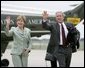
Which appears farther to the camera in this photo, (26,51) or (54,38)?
(54,38)

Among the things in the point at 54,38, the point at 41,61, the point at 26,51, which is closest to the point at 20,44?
the point at 26,51

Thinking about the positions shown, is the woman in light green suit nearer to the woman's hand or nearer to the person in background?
the woman's hand

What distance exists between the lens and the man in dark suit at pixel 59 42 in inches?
414

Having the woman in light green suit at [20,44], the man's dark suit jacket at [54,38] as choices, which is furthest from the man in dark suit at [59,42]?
the woman in light green suit at [20,44]

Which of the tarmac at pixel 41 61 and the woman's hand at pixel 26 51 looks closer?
the woman's hand at pixel 26 51

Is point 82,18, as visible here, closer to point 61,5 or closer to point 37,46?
point 61,5

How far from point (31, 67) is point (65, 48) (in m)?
4.36

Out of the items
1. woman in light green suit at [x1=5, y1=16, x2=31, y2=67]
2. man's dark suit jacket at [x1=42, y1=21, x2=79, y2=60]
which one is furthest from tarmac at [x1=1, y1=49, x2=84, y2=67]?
woman in light green suit at [x1=5, y1=16, x2=31, y2=67]

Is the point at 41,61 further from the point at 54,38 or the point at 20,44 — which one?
the point at 20,44

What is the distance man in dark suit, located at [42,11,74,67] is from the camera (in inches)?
414

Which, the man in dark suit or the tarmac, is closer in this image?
the man in dark suit

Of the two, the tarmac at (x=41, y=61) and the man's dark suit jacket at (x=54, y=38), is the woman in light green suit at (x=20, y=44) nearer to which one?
the man's dark suit jacket at (x=54, y=38)

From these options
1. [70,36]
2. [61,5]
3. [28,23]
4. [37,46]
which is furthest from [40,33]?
[37,46]

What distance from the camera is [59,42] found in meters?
10.5
